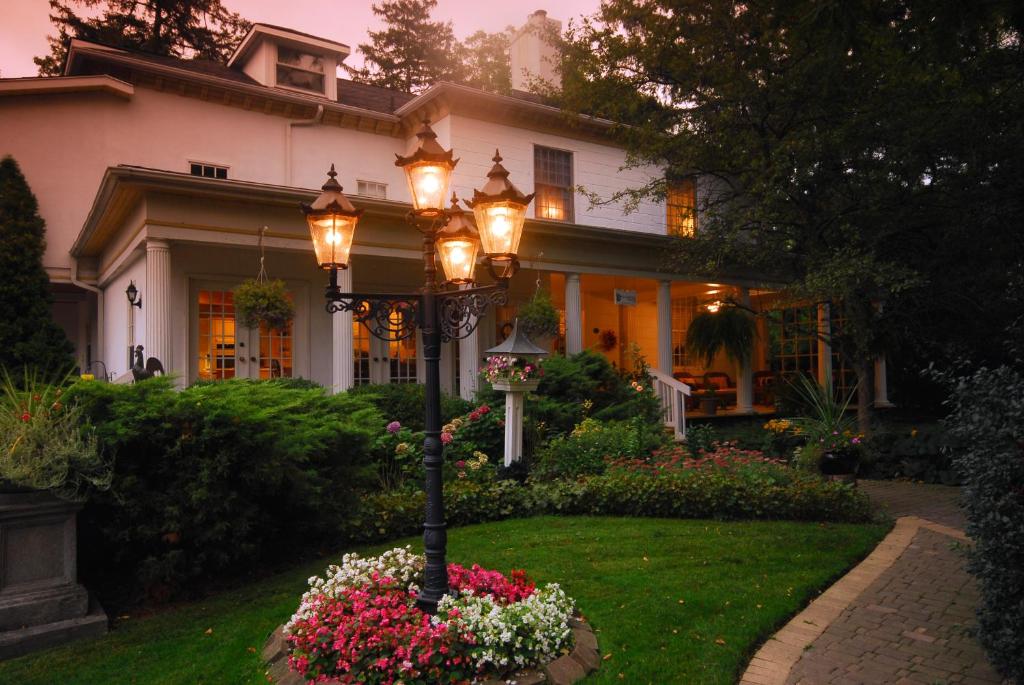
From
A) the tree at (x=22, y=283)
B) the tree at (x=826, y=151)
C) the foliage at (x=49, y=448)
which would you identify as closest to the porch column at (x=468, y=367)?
the tree at (x=826, y=151)

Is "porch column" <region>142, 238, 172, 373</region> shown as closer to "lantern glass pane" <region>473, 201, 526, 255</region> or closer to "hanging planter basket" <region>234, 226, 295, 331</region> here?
"hanging planter basket" <region>234, 226, 295, 331</region>

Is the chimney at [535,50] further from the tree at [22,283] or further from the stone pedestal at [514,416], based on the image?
the tree at [22,283]

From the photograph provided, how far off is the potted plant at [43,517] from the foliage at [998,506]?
5.56 m

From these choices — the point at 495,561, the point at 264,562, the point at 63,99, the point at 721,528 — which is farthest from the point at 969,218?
Result: the point at 63,99

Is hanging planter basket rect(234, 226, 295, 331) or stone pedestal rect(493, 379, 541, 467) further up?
hanging planter basket rect(234, 226, 295, 331)

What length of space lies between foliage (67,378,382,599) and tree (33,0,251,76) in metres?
20.7

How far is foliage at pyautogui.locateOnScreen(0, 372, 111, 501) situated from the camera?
4.44 metres

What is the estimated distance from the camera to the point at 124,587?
546 cm

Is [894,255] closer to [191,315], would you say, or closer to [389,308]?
[389,308]

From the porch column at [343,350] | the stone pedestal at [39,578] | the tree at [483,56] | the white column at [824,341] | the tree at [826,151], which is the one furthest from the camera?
the tree at [483,56]

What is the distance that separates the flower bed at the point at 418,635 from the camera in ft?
11.8

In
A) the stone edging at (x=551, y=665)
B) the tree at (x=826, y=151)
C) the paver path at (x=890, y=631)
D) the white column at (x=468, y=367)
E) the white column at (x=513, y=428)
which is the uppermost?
the tree at (x=826, y=151)

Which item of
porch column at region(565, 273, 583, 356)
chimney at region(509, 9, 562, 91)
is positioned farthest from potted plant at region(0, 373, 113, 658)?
chimney at region(509, 9, 562, 91)

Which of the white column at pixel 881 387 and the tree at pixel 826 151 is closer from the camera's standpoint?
the tree at pixel 826 151
